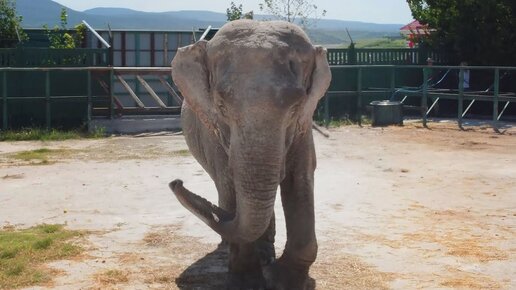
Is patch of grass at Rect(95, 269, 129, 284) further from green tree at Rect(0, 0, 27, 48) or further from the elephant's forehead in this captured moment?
green tree at Rect(0, 0, 27, 48)

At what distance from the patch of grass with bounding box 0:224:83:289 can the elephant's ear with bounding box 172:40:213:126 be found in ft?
7.07

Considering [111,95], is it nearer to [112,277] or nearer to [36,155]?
[36,155]

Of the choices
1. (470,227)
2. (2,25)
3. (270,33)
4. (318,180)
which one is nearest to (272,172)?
(270,33)

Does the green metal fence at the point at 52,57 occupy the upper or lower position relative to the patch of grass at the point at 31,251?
upper

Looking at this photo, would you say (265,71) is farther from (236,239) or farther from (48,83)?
(48,83)

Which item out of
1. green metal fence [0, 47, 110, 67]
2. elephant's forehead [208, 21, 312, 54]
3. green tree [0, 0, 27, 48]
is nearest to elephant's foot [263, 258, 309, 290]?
elephant's forehead [208, 21, 312, 54]

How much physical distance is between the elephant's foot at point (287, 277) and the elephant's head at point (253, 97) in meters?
0.81

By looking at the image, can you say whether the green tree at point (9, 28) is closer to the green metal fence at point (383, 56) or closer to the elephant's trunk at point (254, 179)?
the green metal fence at point (383, 56)

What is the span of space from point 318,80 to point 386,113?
13169mm

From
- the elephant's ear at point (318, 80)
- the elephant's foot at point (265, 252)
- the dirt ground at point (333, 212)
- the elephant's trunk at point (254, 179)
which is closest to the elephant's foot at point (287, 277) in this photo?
the elephant's foot at point (265, 252)

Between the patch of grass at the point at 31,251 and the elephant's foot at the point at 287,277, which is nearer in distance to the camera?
the elephant's foot at the point at 287,277

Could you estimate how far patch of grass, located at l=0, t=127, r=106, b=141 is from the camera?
1652 centimetres

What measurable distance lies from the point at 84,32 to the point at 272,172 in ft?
56.8

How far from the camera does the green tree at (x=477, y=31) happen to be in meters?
19.9
